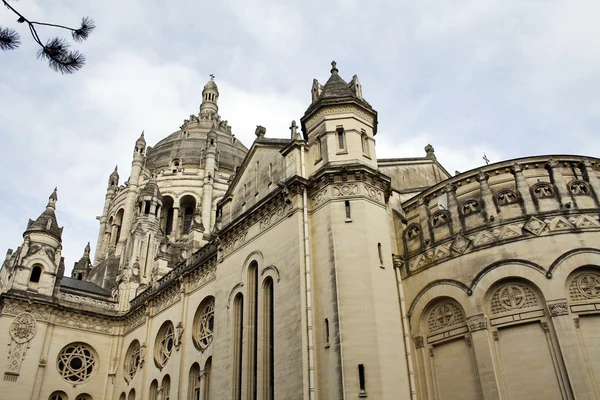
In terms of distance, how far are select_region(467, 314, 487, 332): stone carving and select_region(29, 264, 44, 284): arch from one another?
29165 millimetres

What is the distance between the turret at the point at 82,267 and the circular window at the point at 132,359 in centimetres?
2361

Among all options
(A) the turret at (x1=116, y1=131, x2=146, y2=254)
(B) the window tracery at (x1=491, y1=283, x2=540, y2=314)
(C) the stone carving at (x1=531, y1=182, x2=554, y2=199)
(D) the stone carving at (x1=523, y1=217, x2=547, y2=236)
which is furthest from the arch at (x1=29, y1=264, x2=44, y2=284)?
(C) the stone carving at (x1=531, y1=182, x2=554, y2=199)

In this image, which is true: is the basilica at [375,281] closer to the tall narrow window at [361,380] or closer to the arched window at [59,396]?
the tall narrow window at [361,380]

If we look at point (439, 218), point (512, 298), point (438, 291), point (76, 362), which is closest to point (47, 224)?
point (76, 362)

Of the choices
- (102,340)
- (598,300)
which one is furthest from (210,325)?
(598,300)

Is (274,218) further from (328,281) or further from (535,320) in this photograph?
(535,320)

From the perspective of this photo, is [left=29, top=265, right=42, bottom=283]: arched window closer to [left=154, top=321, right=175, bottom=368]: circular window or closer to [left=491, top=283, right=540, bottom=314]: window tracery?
[left=154, top=321, right=175, bottom=368]: circular window

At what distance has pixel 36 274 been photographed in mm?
36281

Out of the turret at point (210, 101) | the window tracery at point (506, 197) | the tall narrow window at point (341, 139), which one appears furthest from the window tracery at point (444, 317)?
the turret at point (210, 101)

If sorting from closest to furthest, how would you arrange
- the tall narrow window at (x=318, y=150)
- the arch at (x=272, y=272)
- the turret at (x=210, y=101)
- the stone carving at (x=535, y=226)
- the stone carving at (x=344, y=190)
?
the stone carving at (x=535, y=226) < the stone carving at (x=344, y=190) < the arch at (x=272, y=272) < the tall narrow window at (x=318, y=150) < the turret at (x=210, y=101)

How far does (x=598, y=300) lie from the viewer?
17891 millimetres

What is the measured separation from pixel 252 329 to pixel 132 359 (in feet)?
54.7

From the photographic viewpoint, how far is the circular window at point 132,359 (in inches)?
1379

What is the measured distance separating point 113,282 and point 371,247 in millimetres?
33030
